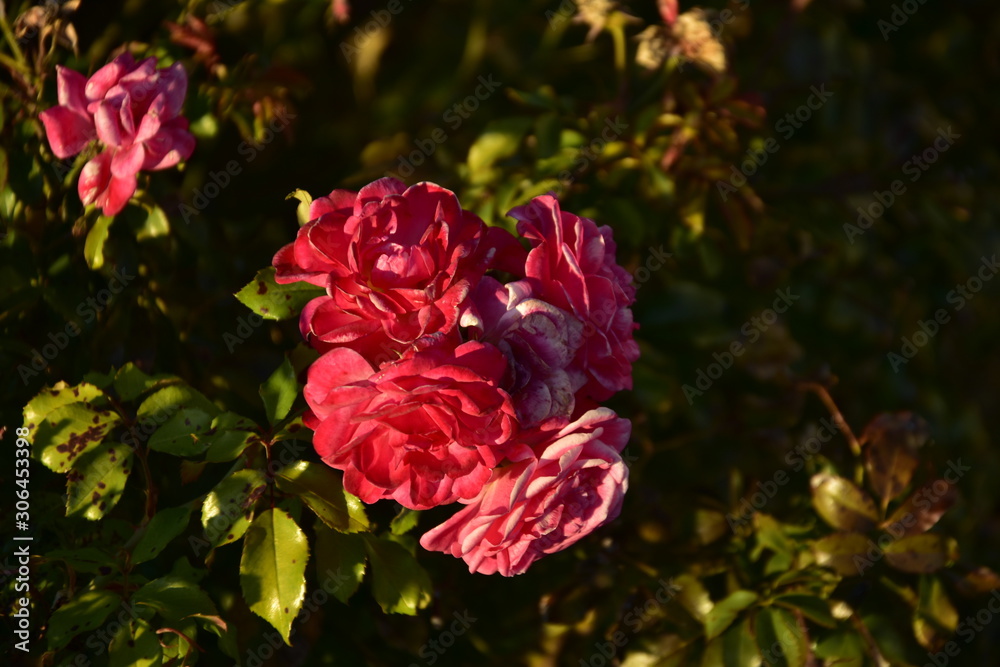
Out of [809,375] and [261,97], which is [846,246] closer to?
[809,375]

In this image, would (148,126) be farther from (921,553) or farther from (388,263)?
(921,553)

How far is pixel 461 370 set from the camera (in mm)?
618

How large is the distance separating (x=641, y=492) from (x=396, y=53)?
96 centimetres

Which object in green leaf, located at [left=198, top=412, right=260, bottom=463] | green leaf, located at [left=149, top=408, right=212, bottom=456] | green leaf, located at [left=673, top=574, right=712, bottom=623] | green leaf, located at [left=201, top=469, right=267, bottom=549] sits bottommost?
green leaf, located at [left=673, top=574, right=712, bottom=623]

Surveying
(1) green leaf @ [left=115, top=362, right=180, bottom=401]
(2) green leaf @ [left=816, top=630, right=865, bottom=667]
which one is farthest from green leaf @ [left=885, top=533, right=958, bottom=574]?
(1) green leaf @ [left=115, top=362, right=180, bottom=401]

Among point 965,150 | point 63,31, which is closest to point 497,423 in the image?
point 63,31

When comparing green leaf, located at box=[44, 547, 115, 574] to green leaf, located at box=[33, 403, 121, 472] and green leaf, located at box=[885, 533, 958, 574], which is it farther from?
green leaf, located at box=[885, 533, 958, 574]

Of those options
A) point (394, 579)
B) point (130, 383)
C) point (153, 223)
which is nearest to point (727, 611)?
point (394, 579)

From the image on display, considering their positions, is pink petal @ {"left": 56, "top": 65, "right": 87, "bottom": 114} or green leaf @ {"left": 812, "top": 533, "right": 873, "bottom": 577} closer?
pink petal @ {"left": 56, "top": 65, "right": 87, "bottom": 114}

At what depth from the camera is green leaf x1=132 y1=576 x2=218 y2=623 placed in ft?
2.55

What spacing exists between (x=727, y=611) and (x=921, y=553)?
282 millimetres

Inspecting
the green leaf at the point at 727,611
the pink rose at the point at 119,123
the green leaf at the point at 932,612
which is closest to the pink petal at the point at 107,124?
the pink rose at the point at 119,123

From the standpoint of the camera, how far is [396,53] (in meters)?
1.58

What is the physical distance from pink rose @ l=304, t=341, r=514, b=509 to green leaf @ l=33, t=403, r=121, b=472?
11.7 inches
